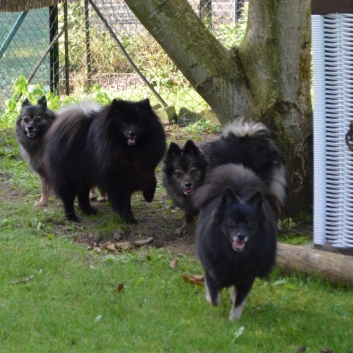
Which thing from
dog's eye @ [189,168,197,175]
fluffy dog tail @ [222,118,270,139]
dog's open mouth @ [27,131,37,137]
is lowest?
dog's eye @ [189,168,197,175]

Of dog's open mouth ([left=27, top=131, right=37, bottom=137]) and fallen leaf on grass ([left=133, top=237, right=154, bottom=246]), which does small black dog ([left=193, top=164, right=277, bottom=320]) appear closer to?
fallen leaf on grass ([left=133, top=237, right=154, bottom=246])

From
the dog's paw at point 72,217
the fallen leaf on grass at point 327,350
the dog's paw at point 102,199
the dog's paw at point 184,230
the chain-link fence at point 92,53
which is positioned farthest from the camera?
the chain-link fence at point 92,53

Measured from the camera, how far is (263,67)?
6.13 m

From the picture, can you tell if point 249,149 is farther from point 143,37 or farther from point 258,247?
point 143,37

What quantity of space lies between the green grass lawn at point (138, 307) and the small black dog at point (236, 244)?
23 cm

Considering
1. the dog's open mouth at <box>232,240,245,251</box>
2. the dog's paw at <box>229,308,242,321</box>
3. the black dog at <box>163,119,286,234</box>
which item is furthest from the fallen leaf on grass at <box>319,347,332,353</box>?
the black dog at <box>163,119,286,234</box>

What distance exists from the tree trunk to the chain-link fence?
175 inches

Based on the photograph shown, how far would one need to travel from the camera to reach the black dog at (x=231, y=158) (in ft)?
19.7

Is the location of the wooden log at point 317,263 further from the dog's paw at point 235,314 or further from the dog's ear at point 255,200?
the dog's ear at point 255,200

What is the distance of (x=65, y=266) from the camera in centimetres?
518

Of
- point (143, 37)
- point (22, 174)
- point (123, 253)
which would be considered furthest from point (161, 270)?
point (143, 37)

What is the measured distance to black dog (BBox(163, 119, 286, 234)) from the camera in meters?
6.00

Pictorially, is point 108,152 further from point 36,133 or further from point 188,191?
point 36,133

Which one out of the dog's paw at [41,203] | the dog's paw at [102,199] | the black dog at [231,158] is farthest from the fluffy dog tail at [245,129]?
the dog's paw at [41,203]
